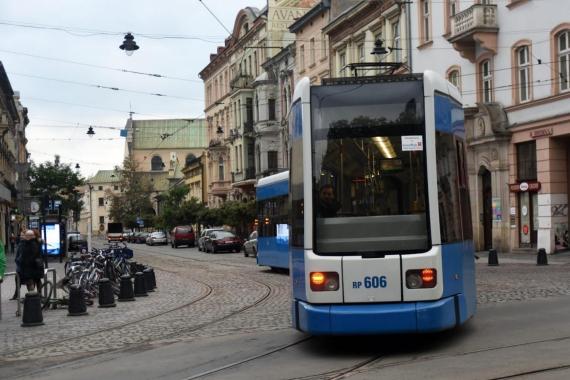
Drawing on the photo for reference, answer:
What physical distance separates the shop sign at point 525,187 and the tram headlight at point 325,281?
81.3 ft

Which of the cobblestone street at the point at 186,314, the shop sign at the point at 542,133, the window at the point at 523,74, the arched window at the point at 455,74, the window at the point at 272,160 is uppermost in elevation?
the arched window at the point at 455,74

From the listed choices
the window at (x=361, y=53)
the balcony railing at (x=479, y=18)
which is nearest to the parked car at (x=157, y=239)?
the window at (x=361, y=53)

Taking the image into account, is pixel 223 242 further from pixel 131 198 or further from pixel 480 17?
pixel 131 198

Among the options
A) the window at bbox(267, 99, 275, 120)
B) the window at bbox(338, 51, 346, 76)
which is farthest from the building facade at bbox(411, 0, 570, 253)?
the window at bbox(267, 99, 275, 120)

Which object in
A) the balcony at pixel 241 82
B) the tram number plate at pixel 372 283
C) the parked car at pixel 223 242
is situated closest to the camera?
the tram number plate at pixel 372 283

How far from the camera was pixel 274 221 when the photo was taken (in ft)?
88.3

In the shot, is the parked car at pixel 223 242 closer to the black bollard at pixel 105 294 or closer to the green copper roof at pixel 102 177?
the black bollard at pixel 105 294

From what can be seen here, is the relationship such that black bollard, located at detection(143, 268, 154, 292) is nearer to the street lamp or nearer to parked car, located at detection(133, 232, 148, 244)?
the street lamp

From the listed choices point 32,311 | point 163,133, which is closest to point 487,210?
point 32,311

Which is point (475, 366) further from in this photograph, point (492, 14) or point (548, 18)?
point (492, 14)

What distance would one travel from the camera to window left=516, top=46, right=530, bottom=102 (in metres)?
33.7

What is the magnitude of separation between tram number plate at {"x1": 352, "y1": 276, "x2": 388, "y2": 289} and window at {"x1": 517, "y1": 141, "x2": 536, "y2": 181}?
25.5m

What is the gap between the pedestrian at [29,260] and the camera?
1766cm

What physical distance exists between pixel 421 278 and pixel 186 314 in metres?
7.50
